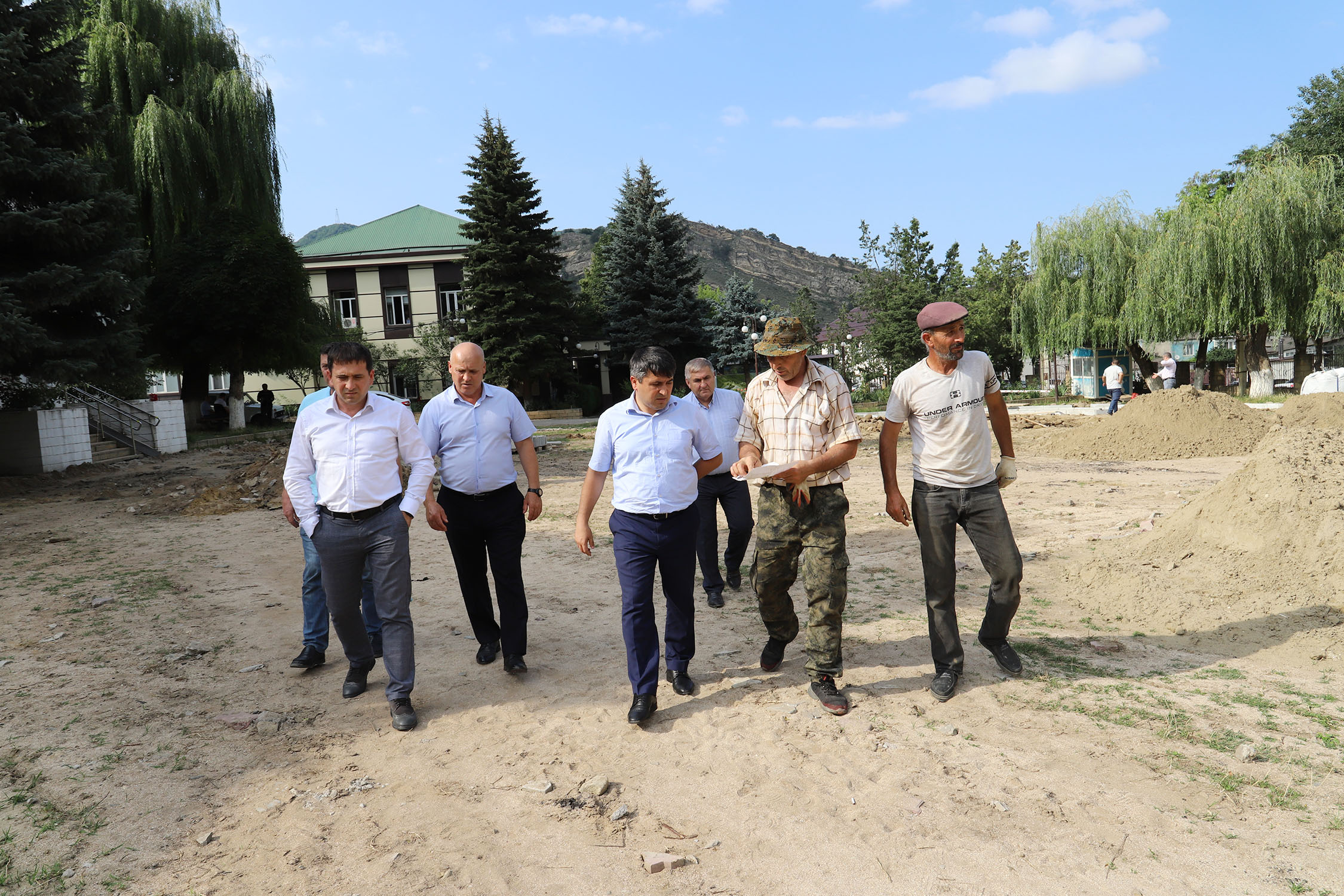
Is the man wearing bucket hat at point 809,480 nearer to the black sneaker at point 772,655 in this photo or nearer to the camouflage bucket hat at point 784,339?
the camouflage bucket hat at point 784,339

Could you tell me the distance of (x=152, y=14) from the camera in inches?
864

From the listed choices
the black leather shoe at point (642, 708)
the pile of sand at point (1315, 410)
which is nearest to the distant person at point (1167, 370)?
the pile of sand at point (1315, 410)

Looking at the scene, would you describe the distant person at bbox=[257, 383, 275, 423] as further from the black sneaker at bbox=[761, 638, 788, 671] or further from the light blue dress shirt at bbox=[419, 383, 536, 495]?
the black sneaker at bbox=[761, 638, 788, 671]

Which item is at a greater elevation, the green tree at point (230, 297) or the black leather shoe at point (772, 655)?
the green tree at point (230, 297)

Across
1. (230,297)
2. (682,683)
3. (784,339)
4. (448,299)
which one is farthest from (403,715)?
(448,299)

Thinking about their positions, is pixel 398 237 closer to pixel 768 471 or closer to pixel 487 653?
pixel 487 653

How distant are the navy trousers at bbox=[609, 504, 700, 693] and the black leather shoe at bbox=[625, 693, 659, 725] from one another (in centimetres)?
3

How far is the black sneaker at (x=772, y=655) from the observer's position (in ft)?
16.2

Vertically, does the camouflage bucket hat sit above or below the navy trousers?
above

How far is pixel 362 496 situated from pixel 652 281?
32327 mm

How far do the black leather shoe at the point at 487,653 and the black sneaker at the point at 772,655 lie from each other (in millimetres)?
1722

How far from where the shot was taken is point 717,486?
6.32 m

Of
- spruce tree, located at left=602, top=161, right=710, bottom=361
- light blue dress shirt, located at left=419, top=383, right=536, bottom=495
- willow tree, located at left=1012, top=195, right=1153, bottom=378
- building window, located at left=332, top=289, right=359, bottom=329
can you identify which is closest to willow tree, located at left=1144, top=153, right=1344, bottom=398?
willow tree, located at left=1012, top=195, right=1153, bottom=378

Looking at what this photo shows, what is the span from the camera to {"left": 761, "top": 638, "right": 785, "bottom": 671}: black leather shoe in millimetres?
4941
